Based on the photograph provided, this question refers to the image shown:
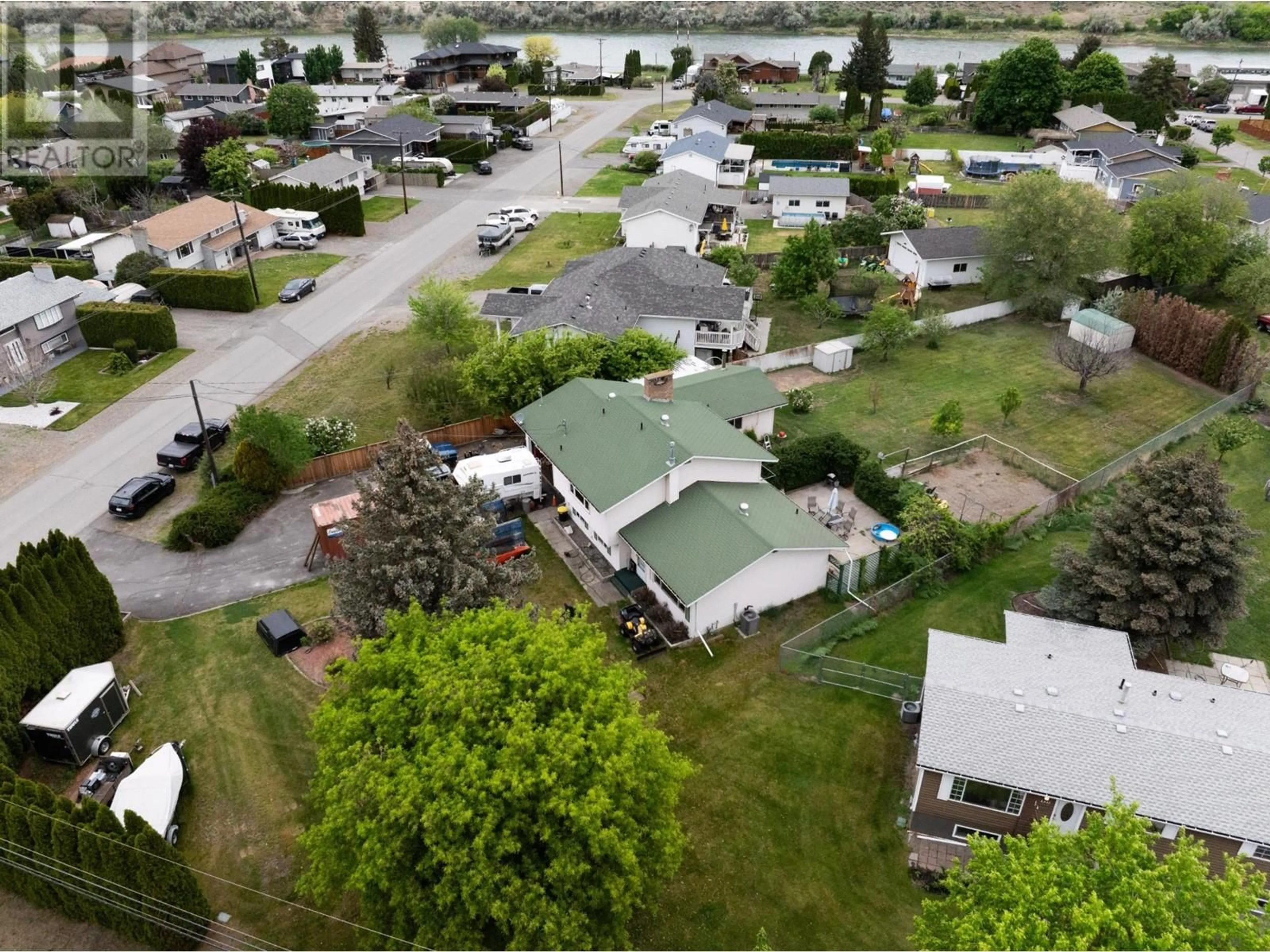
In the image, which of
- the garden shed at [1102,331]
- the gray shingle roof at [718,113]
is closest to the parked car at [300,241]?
the gray shingle roof at [718,113]

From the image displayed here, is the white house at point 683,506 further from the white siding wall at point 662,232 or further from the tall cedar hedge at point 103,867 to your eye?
the white siding wall at point 662,232

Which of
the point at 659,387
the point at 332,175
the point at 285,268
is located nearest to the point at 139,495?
the point at 659,387

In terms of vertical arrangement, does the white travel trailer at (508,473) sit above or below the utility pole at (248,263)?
below

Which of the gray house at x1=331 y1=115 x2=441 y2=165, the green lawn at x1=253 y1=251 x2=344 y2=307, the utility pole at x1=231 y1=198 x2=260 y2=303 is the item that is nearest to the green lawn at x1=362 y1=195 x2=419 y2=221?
the green lawn at x1=253 y1=251 x2=344 y2=307

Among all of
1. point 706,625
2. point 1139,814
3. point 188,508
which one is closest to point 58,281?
point 188,508

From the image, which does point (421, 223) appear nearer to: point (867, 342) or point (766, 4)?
point (867, 342)

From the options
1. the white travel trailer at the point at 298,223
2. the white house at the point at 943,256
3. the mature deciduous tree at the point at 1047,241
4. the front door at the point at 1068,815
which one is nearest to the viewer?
the front door at the point at 1068,815
